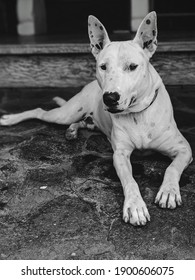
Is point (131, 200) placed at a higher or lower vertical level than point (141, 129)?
lower

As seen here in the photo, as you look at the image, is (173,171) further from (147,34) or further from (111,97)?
(147,34)

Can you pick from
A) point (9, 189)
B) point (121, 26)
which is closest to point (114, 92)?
point (9, 189)

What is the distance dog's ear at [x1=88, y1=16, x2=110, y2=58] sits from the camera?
3.26 metres

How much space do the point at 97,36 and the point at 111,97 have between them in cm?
70

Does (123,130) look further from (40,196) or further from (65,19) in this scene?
(65,19)

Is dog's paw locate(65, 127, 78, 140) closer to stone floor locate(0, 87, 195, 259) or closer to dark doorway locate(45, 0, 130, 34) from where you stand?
stone floor locate(0, 87, 195, 259)

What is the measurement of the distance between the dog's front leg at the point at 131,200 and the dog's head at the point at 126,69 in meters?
0.41

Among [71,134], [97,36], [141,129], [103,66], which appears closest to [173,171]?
[141,129]

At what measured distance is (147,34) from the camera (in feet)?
10.3

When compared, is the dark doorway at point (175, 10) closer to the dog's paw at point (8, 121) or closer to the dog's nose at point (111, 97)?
the dog's paw at point (8, 121)

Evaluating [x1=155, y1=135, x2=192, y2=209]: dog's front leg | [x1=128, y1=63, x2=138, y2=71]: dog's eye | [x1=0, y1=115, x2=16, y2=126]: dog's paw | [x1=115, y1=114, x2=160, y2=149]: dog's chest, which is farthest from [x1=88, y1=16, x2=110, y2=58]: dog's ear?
[x1=0, y1=115, x2=16, y2=126]: dog's paw

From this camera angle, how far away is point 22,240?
2.62 metres

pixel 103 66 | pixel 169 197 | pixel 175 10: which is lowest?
pixel 169 197

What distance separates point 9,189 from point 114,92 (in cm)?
103
